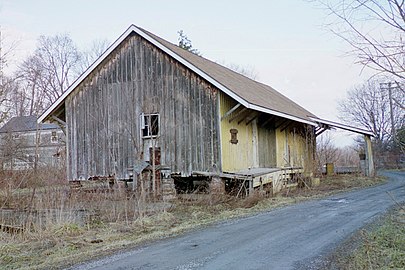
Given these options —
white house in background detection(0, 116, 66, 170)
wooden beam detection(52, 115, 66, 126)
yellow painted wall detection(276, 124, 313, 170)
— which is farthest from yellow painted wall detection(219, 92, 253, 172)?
wooden beam detection(52, 115, 66, 126)

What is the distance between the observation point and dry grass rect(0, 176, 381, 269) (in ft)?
26.0

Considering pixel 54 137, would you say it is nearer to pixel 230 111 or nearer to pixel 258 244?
pixel 230 111

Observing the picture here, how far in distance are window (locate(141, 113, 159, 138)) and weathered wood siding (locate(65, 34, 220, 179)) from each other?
20 centimetres

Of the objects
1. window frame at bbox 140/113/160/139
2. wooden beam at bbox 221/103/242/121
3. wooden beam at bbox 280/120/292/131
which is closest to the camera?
wooden beam at bbox 221/103/242/121

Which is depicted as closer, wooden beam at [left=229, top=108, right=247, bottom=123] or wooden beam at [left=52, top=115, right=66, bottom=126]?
wooden beam at [left=229, top=108, right=247, bottom=123]

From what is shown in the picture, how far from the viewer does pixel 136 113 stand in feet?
56.3

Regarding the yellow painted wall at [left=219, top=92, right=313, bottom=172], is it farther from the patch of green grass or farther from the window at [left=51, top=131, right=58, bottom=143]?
the window at [left=51, top=131, right=58, bottom=143]

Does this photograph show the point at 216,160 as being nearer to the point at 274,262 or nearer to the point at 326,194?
the point at 326,194

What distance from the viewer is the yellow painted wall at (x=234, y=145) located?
52.5 feet

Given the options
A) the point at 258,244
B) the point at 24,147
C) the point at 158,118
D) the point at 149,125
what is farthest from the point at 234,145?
the point at 24,147

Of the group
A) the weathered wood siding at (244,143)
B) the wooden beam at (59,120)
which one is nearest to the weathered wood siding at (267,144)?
the weathered wood siding at (244,143)

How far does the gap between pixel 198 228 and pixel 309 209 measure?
13.1 feet

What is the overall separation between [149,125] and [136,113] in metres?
0.79

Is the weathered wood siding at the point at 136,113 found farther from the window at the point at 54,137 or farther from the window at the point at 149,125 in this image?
the window at the point at 54,137
